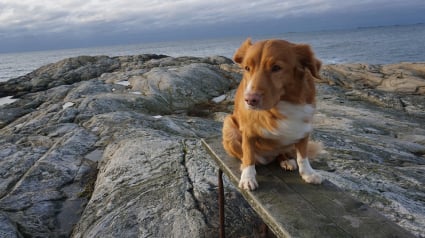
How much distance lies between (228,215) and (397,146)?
629 centimetres

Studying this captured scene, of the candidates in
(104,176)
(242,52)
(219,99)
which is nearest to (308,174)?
(242,52)

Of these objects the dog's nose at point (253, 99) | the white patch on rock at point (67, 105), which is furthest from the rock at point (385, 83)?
the dog's nose at point (253, 99)

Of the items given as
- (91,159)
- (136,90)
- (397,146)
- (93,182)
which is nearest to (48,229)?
(93,182)

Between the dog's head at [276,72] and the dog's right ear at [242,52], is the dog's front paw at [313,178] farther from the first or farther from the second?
the dog's right ear at [242,52]

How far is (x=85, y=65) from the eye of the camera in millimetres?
34594

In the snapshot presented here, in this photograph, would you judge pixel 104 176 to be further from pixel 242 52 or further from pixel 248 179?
pixel 242 52

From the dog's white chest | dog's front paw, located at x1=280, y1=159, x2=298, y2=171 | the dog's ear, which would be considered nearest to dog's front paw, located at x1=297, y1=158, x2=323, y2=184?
dog's front paw, located at x1=280, y1=159, x2=298, y2=171

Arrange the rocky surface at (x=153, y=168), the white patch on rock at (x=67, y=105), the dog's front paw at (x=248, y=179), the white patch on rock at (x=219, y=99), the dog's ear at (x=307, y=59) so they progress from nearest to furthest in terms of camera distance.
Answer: the dog's ear at (x=307, y=59) → the dog's front paw at (x=248, y=179) → the rocky surface at (x=153, y=168) → the white patch on rock at (x=67, y=105) → the white patch on rock at (x=219, y=99)

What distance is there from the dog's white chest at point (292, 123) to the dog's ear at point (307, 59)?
15.9 inches

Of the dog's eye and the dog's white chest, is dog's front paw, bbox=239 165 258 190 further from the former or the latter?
the dog's eye

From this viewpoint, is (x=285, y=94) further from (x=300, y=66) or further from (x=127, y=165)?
(x=127, y=165)

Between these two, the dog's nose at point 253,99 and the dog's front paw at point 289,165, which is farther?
the dog's front paw at point 289,165

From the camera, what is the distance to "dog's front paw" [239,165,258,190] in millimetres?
3877

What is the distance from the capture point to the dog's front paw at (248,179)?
153 inches
